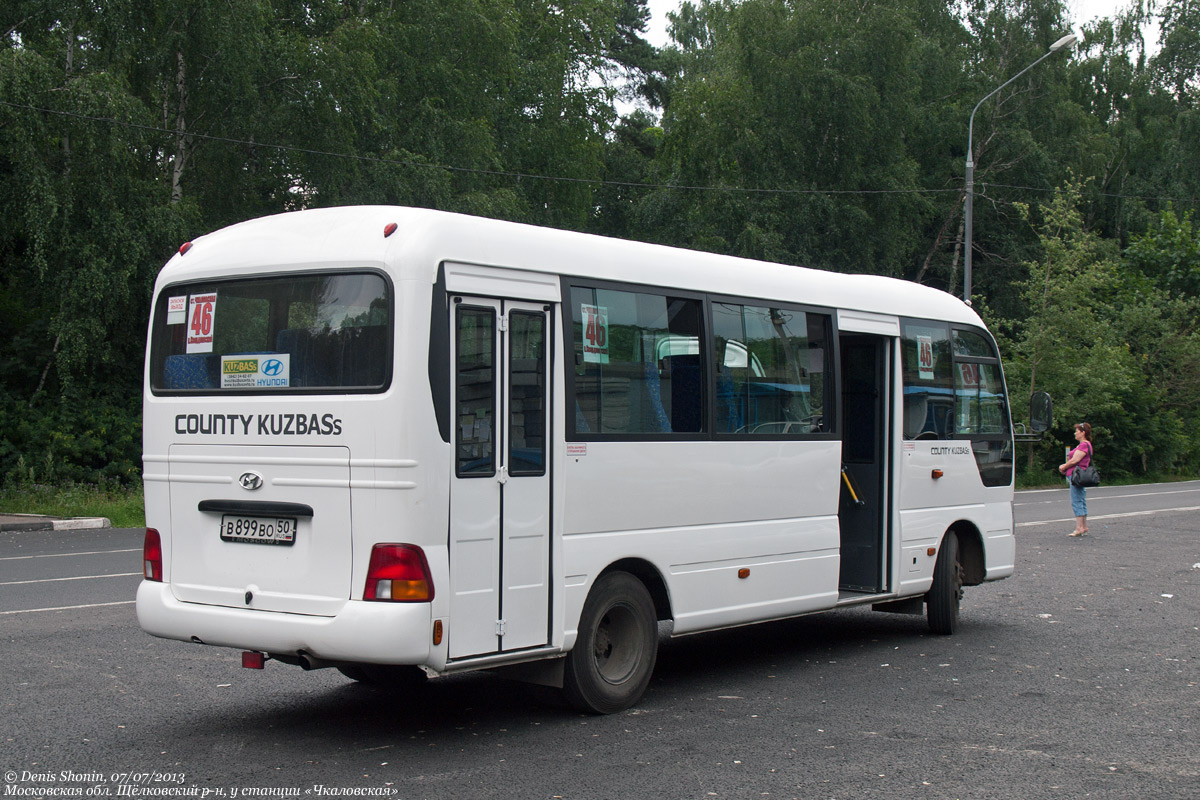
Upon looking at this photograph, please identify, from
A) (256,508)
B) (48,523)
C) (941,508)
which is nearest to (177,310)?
(256,508)

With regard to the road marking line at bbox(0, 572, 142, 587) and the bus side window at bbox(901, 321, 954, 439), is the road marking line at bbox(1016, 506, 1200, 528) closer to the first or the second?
the bus side window at bbox(901, 321, 954, 439)

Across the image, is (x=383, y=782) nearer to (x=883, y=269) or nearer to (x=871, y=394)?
(x=871, y=394)

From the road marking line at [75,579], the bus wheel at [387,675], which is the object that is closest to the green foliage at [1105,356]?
the road marking line at [75,579]

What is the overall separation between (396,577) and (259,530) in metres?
0.91

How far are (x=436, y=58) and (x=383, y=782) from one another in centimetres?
2996

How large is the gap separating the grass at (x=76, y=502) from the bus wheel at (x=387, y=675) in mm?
13643

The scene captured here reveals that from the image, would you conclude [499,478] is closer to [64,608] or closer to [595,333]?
[595,333]

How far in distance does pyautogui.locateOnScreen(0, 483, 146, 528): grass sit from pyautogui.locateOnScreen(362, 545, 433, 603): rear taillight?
15462 millimetres

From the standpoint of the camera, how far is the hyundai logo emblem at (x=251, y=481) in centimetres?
647

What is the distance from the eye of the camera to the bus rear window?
20.7 feet

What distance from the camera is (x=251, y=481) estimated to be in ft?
21.3

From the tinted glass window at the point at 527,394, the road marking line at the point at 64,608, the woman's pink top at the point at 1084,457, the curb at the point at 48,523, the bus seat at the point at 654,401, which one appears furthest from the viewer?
the woman's pink top at the point at 1084,457

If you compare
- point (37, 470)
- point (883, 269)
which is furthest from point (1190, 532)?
point (883, 269)

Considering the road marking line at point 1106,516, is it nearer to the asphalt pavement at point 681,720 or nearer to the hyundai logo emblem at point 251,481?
the asphalt pavement at point 681,720
